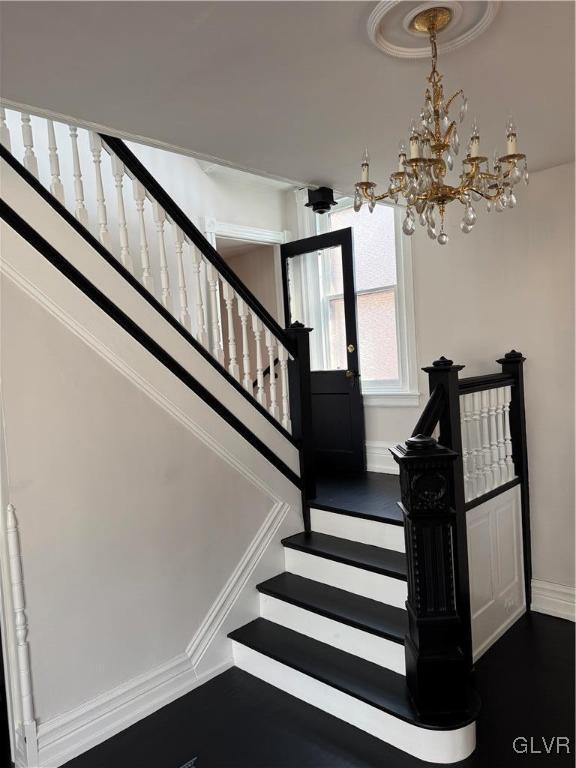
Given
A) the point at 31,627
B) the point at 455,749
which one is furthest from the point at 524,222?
the point at 31,627

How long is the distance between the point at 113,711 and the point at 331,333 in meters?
3.13

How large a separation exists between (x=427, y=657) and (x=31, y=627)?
164 cm

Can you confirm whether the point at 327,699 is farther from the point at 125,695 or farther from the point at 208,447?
the point at 208,447

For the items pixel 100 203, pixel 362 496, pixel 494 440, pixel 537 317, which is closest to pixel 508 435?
pixel 494 440

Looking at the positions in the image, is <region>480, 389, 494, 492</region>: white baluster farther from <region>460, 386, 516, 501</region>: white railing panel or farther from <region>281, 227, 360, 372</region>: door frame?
<region>281, 227, 360, 372</region>: door frame

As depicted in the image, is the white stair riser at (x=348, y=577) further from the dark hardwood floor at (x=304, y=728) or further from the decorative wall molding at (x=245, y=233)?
the decorative wall molding at (x=245, y=233)

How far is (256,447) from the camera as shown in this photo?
3062mm

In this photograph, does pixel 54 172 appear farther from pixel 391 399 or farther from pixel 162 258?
pixel 391 399

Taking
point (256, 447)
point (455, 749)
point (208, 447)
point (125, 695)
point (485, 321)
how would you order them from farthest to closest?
point (485, 321) → point (256, 447) → point (208, 447) → point (125, 695) → point (455, 749)

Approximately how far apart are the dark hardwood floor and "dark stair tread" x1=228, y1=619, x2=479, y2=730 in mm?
172

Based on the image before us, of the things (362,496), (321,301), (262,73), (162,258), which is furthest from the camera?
(321,301)

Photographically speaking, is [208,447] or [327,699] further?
[208,447]

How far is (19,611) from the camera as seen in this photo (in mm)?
2068

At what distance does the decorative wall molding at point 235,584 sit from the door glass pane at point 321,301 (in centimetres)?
169
